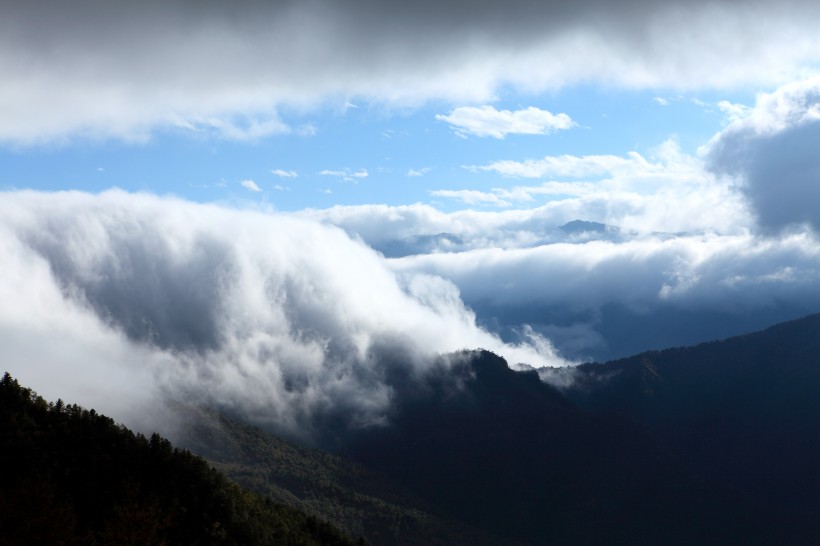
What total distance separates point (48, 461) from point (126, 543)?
3262 cm

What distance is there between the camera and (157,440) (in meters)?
117

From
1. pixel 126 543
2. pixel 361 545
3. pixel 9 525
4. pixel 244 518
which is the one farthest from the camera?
Result: pixel 361 545

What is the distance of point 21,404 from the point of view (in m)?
116

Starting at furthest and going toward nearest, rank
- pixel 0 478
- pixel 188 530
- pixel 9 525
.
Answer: pixel 188 530
pixel 0 478
pixel 9 525

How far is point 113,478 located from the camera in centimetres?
10881

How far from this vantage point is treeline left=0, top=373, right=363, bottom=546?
98.6 metres

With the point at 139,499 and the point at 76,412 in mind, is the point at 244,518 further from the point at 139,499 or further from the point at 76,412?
the point at 76,412

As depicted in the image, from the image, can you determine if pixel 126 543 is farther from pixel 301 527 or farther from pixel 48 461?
pixel 301 527

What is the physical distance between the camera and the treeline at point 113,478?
3880 inches

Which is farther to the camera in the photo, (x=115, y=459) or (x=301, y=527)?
(x=301, y=527)

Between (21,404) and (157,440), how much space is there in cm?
1741

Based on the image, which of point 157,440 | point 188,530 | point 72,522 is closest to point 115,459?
point 157,440

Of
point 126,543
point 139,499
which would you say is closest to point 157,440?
point 139,499

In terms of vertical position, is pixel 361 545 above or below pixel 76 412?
below
